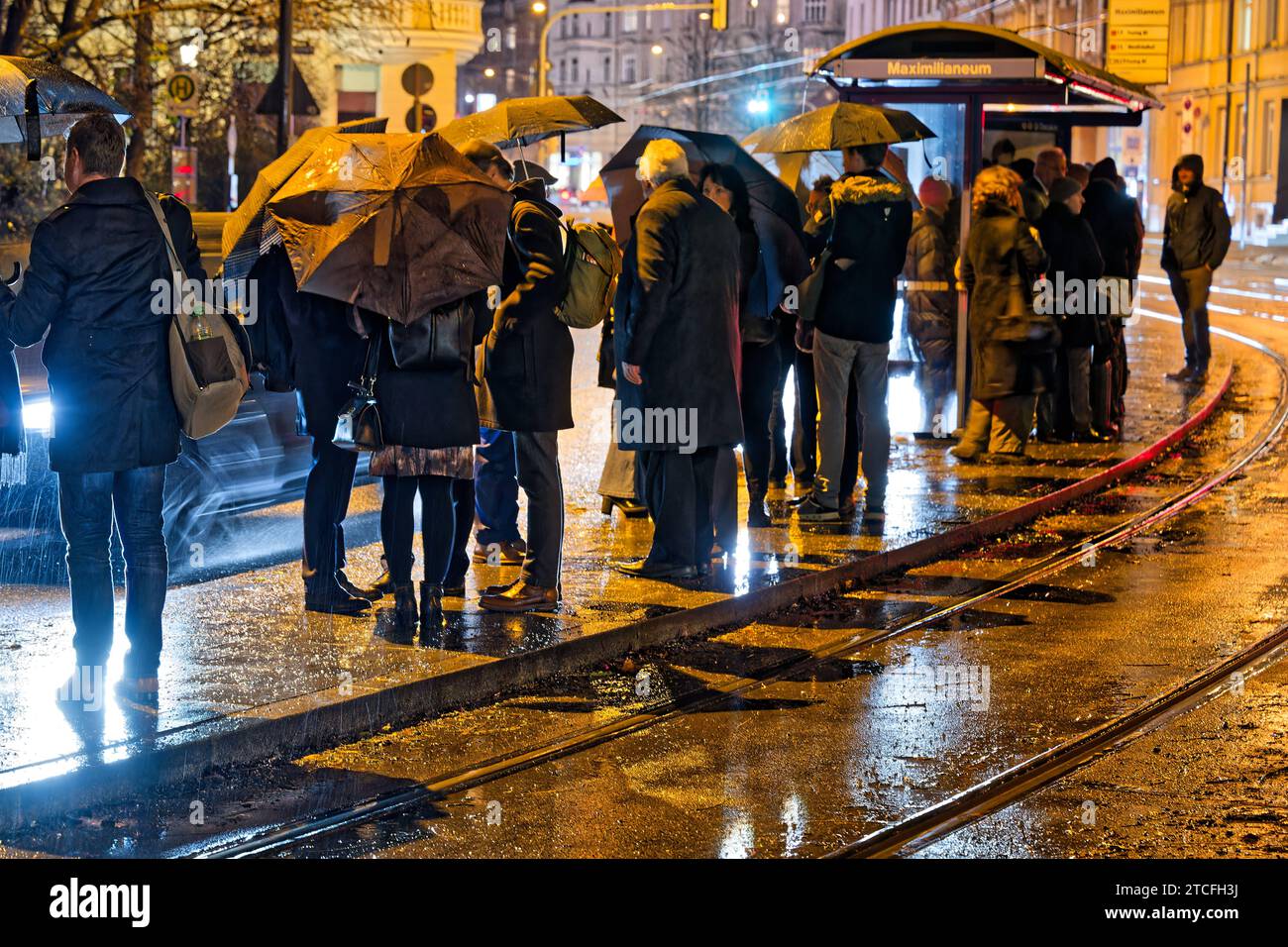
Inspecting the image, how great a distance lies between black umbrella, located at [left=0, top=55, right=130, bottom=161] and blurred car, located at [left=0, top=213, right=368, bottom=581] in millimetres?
1470

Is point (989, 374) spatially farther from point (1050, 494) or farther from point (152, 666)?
point (152, 666)

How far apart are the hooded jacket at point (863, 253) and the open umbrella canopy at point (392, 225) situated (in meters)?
3.54

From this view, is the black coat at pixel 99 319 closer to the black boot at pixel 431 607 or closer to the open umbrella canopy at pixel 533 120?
the black boot at pixel 431 607

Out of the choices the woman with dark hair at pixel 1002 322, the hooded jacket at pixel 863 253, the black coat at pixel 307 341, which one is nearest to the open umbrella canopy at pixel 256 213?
the black coat at pixel 307 341

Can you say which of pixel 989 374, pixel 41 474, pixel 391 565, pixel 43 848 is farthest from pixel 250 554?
pixel 989 374

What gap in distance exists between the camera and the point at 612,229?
11.2m

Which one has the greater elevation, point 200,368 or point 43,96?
point 43,96

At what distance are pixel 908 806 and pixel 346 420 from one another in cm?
304

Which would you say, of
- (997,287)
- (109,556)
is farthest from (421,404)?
(997,287)

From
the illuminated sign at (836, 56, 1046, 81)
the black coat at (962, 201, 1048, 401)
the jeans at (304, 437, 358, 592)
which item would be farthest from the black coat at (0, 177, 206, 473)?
the illuminated sign at (836, 56, 1046, 81)

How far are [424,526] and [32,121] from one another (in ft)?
8.19

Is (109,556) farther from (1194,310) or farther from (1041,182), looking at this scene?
(1194,310)

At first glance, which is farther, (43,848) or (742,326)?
(742,326)

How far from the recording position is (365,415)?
8.20 metres
